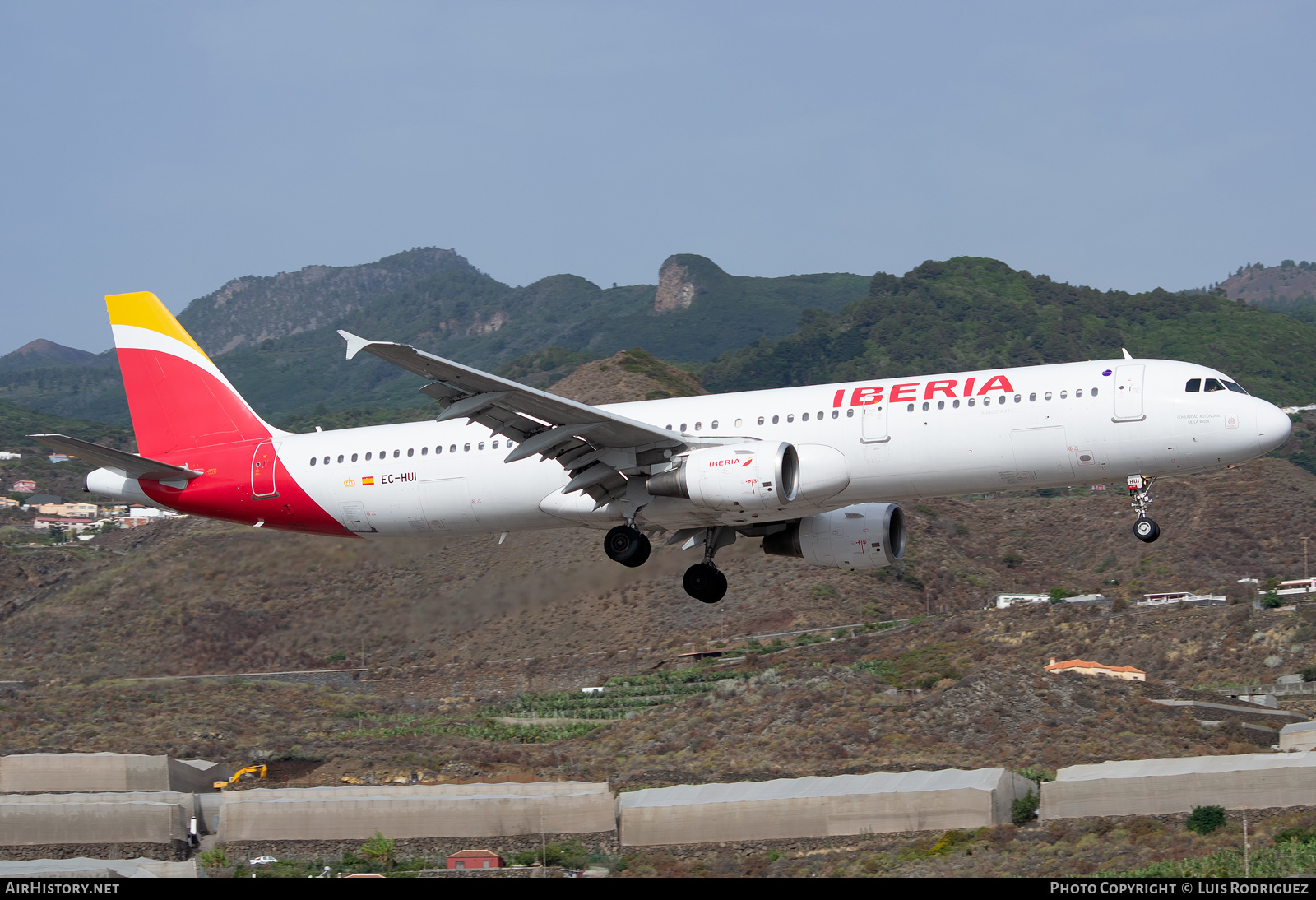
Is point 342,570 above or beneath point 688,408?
beneath

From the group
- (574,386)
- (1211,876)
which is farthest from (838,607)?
(1211,876)

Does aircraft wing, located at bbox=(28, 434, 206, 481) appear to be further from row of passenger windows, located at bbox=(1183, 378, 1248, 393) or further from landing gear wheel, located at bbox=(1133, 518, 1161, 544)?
row of passenger windows, located at bbox=(1183, 378, 1248, 393)

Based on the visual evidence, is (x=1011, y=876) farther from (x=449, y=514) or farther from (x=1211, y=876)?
(x=449, y=514)

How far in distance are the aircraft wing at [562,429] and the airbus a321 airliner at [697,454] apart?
5 cm

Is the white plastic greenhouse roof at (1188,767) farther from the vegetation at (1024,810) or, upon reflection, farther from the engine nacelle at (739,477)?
the engine nacelle at (739,477)

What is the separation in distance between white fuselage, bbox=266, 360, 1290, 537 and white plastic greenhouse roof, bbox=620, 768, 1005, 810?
→ 42.6 ft

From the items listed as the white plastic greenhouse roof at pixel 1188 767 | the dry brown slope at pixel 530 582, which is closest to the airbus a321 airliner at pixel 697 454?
the dry brown slope at pixel 530 582

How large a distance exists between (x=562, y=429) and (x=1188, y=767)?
904 inches

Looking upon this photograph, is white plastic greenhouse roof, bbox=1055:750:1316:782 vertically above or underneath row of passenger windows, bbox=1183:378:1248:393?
underneath

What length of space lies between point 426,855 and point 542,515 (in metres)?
13.9

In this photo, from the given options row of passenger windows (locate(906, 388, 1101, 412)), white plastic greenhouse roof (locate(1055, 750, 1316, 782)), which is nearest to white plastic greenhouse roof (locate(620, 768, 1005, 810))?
white plastic greenhouse roof (locate(1055, 750, 1316, 782))

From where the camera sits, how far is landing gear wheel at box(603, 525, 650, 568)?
3212 centimetres

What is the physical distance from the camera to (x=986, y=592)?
331ft

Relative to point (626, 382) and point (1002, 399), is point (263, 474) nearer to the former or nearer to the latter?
point (1002, 399)
